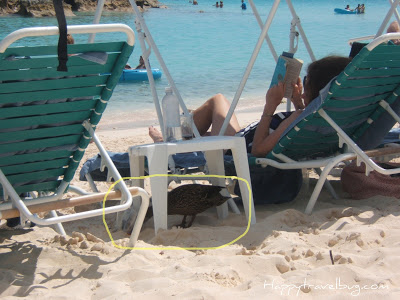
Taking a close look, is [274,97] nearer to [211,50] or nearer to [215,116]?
[215,116]

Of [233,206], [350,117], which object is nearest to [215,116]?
[233,206]

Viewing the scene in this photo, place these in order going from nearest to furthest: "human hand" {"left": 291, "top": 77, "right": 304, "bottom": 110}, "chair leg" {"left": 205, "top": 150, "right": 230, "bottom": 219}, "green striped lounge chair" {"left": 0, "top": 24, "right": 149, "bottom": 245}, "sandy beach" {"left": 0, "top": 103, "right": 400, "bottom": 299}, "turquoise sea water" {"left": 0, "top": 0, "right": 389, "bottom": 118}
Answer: "sandy beach" {"left": 0, "top": 103, "right": 400, "bottom": 299}, "green striped lounge chair" {"left": 0, "top": 24, "right": 149, "bottom": 245}, "chair leg" {"left": 205, "top": 150, "right": 230, "bottom": 219}, "human hand" {"left": 291, "top": 77, "right": 304, "bottom": 110}, "turquoise sea water" {"left": 0, "top": 0, "right": 389, "bottom": 118}

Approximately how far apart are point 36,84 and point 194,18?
33831 mm

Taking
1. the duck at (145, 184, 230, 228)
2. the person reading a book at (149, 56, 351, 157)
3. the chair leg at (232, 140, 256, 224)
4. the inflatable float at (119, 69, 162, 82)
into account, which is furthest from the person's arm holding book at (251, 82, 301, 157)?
the inflatable float at (119, 69, 162, 82)

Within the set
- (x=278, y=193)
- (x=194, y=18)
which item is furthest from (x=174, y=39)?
(x=278, y=193)

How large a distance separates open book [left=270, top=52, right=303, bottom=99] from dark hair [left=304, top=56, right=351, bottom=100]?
15 centimetres

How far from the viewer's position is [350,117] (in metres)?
3.58

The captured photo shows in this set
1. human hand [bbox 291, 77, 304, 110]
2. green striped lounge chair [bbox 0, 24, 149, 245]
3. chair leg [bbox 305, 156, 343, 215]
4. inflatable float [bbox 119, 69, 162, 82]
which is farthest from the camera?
inflatable float [bbox 119, 69, 162, 82]

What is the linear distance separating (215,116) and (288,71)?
65 cm

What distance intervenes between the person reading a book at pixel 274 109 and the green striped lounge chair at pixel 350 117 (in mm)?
127

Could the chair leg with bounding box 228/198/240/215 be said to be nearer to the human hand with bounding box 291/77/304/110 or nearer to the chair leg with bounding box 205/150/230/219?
the chair leg with bounding box 205/150/230/219

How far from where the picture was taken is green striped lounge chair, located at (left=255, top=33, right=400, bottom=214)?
320cm

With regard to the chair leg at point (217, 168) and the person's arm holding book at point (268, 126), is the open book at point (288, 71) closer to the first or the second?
the person's arm holding book at point (268, 126)

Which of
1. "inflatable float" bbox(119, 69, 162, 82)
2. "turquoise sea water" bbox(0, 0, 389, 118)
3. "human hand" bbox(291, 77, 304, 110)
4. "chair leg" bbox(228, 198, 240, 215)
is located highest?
"human hand" bbox(291, 77, 304, 110)
